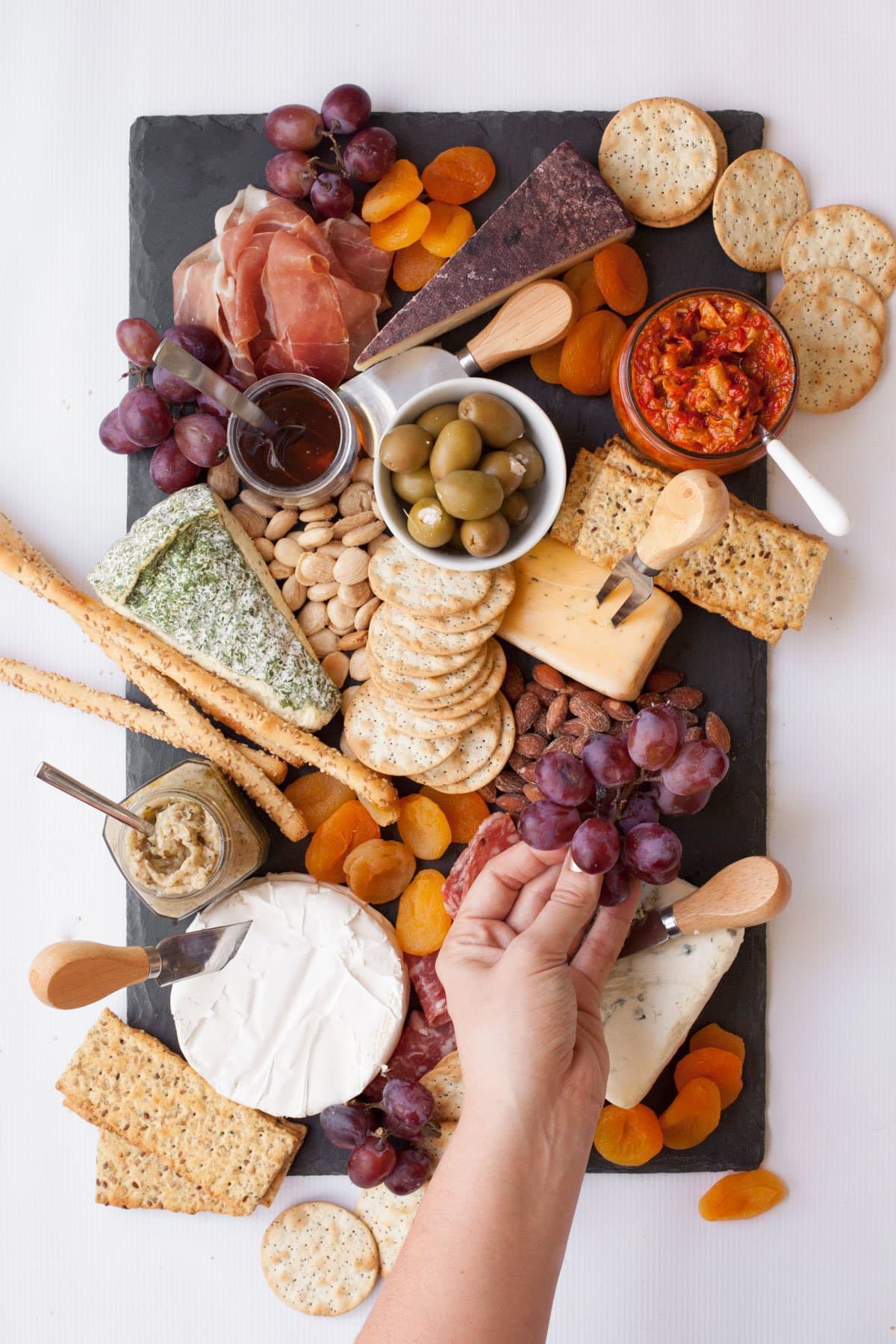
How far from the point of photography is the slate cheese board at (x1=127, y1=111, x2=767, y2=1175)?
158cm

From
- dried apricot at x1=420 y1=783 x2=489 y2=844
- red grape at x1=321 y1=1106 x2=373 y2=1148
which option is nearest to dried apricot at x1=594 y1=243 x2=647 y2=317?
dried apricot at x1=420 y1=783 x2=489 y2=844

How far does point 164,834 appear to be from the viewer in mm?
1396

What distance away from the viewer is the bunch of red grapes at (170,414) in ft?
5.01

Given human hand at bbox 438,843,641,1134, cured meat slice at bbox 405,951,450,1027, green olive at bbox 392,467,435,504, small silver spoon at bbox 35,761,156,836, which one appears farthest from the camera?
cured meat slice at bbox 405,951,450,1027

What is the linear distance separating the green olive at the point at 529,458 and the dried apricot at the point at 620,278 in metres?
0.28

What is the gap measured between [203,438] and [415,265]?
0.43 metres

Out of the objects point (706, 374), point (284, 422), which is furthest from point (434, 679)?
point (706, 374)

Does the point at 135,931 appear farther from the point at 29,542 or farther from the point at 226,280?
the point at 226,280

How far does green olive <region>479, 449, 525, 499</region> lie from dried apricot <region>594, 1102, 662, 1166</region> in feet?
3.08

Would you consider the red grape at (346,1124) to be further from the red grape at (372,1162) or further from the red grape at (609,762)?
the red grape at (609,762)

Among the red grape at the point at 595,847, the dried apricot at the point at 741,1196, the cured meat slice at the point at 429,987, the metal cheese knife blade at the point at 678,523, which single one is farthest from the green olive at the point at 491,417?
the dried apricot at the point at 741,1196

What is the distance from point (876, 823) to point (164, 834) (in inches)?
43.1

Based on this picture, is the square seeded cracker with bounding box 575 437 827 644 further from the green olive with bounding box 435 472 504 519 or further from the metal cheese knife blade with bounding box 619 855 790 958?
the metal cheese knife blade with bounding box 619 855 790 958

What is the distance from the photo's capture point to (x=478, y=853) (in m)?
Answer: 1.53
